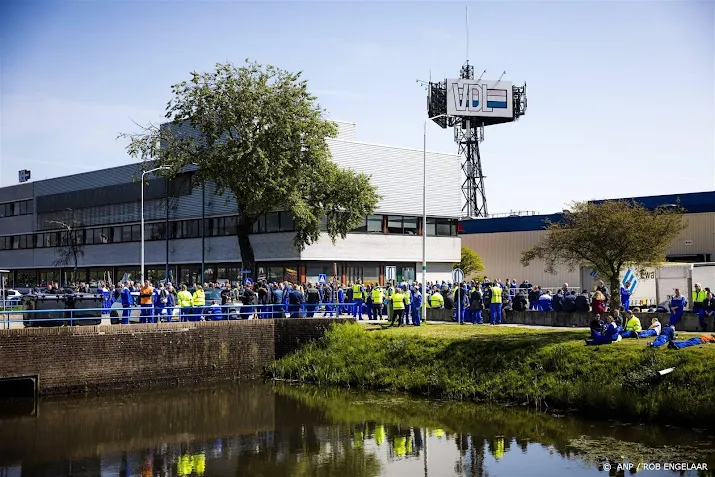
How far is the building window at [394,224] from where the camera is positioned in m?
55.2

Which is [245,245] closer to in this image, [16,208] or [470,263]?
[470,263]

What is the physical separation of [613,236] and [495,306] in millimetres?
9813

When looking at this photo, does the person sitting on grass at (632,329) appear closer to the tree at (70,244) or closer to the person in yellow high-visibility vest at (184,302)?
the person in yellow high-visibility vest at (184,302)

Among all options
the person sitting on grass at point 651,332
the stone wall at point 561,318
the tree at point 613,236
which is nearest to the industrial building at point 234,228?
the stone wall at point 561,318

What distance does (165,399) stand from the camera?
89.0ft

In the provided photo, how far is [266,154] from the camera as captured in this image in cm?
4566

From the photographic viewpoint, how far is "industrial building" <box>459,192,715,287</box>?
52969 mm

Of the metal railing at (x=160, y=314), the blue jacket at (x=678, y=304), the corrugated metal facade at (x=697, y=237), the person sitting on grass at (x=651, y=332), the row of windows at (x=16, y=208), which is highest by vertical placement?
the row of windows at (x=16, y=208)

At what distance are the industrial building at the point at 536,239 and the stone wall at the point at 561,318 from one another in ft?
43.1

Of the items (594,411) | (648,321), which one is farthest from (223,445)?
(648,321)

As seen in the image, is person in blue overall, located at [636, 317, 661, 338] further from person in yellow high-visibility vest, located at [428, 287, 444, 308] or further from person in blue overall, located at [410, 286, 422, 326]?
person in yellow high-visibility vest, located at [428, 287, 444, 308]

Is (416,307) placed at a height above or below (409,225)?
below

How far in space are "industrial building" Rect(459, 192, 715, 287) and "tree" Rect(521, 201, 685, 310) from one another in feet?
70.5

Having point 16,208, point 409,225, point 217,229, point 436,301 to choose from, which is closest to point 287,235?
point 217,229
